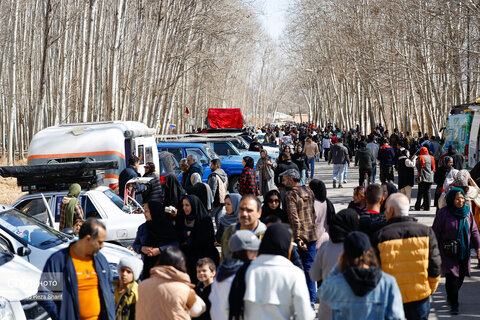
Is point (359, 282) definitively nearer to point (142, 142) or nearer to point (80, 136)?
point (80, 136)

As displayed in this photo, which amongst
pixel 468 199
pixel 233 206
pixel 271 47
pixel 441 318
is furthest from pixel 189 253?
pixel 271 47

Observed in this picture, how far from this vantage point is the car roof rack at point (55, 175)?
9.88 metres

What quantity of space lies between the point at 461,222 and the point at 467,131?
37.4 ft

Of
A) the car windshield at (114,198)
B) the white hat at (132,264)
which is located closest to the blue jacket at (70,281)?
the white hat at (132,264)

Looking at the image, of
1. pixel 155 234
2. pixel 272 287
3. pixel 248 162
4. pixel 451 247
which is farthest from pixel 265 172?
pixel 272 287

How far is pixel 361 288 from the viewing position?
4.14 m

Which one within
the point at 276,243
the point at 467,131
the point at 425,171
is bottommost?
the point at 425,171

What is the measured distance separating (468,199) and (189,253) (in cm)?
391

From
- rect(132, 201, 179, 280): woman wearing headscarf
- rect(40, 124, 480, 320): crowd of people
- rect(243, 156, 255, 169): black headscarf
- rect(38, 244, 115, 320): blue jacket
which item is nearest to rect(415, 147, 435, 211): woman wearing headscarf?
rect(243, 156, 255, 169): black headscarf

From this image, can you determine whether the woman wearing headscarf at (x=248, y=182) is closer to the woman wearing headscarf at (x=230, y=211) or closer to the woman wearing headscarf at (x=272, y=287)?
the woman wearing headscarf at (x=230, y=211)

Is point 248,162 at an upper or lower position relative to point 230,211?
upper

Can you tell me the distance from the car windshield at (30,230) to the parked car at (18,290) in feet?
3.56

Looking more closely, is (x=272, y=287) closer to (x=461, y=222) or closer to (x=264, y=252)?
(x=264, y=252)

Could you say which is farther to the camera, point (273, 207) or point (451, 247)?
point (273, 207)
